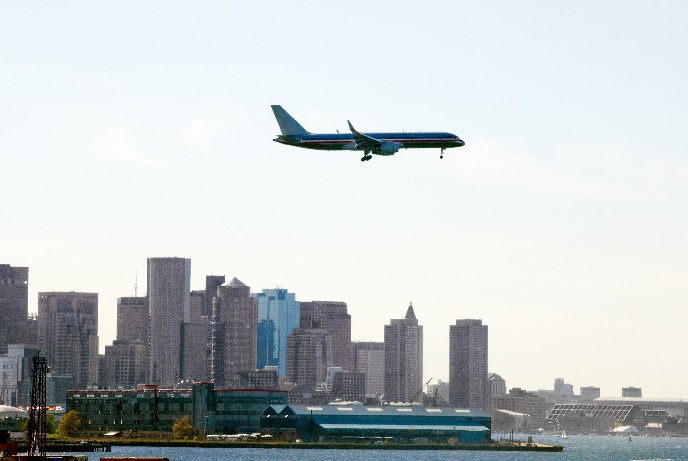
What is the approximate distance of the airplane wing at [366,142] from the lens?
195m

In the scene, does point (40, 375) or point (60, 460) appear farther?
point (40, 375)

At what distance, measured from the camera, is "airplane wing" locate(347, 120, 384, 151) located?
195m

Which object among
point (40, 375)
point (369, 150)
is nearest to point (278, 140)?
point (369, 150)

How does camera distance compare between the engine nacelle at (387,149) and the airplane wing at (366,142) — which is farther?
the engine nacelle at (387,149)

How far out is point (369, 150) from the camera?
198500mm

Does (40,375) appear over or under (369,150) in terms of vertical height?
under

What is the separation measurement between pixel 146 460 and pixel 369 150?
53.0 meters

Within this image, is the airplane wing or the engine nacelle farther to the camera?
the engine nacelle

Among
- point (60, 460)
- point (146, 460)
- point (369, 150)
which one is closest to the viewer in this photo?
point (146, 460)

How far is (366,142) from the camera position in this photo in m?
197

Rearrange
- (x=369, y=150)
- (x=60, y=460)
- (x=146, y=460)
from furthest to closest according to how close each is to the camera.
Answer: (x=369, y=150) → (x=60, y=460) → (x=146, y=460)

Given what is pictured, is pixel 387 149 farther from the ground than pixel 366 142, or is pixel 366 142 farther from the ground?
pixel 366 142

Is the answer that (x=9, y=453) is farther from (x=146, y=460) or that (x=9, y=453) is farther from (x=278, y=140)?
(x=278, y=140)

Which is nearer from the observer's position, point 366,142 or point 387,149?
point 366,142
